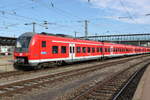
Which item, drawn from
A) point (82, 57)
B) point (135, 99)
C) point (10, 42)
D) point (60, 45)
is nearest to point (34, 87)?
point (135, 99)

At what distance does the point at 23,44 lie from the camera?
50.6 ft

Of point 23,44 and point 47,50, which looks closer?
point 23,44

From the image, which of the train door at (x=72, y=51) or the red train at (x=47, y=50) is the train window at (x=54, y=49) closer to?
the red train at (x=47, y=50)

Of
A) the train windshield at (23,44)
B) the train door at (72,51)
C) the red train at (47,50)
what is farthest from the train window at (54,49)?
the train windshield at (23,44)

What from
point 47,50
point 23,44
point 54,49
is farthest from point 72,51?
point 23,44

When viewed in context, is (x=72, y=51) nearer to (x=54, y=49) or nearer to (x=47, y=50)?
(x=54, y=49)

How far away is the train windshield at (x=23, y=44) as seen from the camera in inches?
596

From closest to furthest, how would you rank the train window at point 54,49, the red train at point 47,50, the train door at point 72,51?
the red train at point 47,50, the train window at point 54,49, the train door at point 72,51

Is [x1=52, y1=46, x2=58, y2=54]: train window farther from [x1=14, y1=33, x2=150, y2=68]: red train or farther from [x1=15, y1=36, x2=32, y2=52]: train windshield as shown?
[x1=15, y1=36, x2=32, y2=52]: train windshield

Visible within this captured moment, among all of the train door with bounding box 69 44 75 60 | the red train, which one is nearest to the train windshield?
the red train

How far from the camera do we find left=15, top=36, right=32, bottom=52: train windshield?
49.7ft

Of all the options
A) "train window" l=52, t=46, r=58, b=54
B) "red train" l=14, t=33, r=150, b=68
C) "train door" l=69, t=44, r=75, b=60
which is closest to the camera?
"red train" l=14, t=33, r=150, b=68

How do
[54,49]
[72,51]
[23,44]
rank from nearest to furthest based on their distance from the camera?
1. [23,44]
2. [54,49]
3. [72,51]

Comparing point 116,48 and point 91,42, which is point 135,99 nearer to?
point 91,42
